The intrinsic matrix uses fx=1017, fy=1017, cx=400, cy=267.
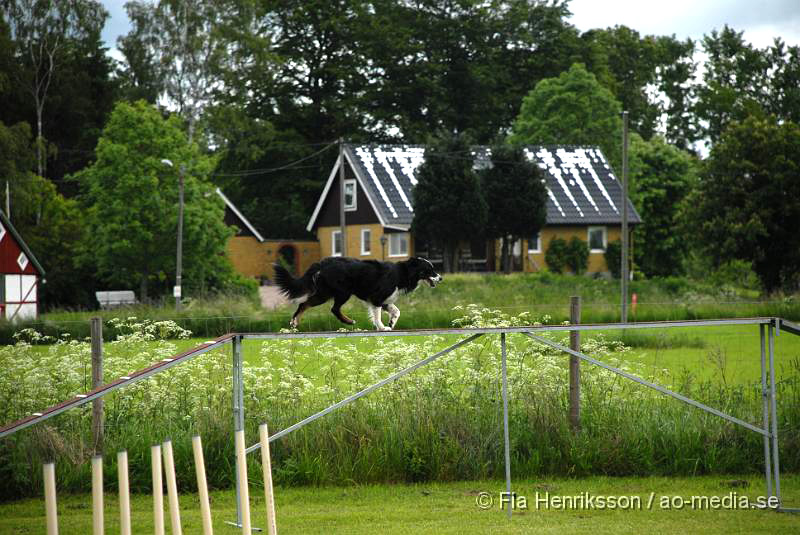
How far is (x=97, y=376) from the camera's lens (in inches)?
416

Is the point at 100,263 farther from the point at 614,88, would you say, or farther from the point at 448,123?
the point at 614,88

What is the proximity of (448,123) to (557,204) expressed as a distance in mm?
16013

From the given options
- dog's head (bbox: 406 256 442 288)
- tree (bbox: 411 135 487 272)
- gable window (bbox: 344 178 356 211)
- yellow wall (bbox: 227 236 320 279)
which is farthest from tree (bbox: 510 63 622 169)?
dog's head (bbox: 406 256 442 288)

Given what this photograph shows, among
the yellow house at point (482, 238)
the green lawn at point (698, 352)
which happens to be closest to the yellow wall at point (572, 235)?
the yellow house at point (482, 238)

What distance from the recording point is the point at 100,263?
3500cm

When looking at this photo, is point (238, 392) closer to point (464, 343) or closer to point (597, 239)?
point (464, 343)

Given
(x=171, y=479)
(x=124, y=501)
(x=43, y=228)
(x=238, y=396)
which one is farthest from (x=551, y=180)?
(x=124, y=501)

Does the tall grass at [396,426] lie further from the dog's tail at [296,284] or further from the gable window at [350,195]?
the gable window at [350,195]

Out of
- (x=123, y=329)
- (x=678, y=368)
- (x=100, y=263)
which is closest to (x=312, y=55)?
(x=100, y=263)

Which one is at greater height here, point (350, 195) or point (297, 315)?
point (350, 195)

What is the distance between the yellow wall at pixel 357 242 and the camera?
143 ft

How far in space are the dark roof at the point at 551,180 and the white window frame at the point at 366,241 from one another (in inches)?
99.3

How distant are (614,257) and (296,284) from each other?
123 feet

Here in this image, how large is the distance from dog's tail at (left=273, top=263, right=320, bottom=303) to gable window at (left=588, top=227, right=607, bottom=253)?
3765 cm
